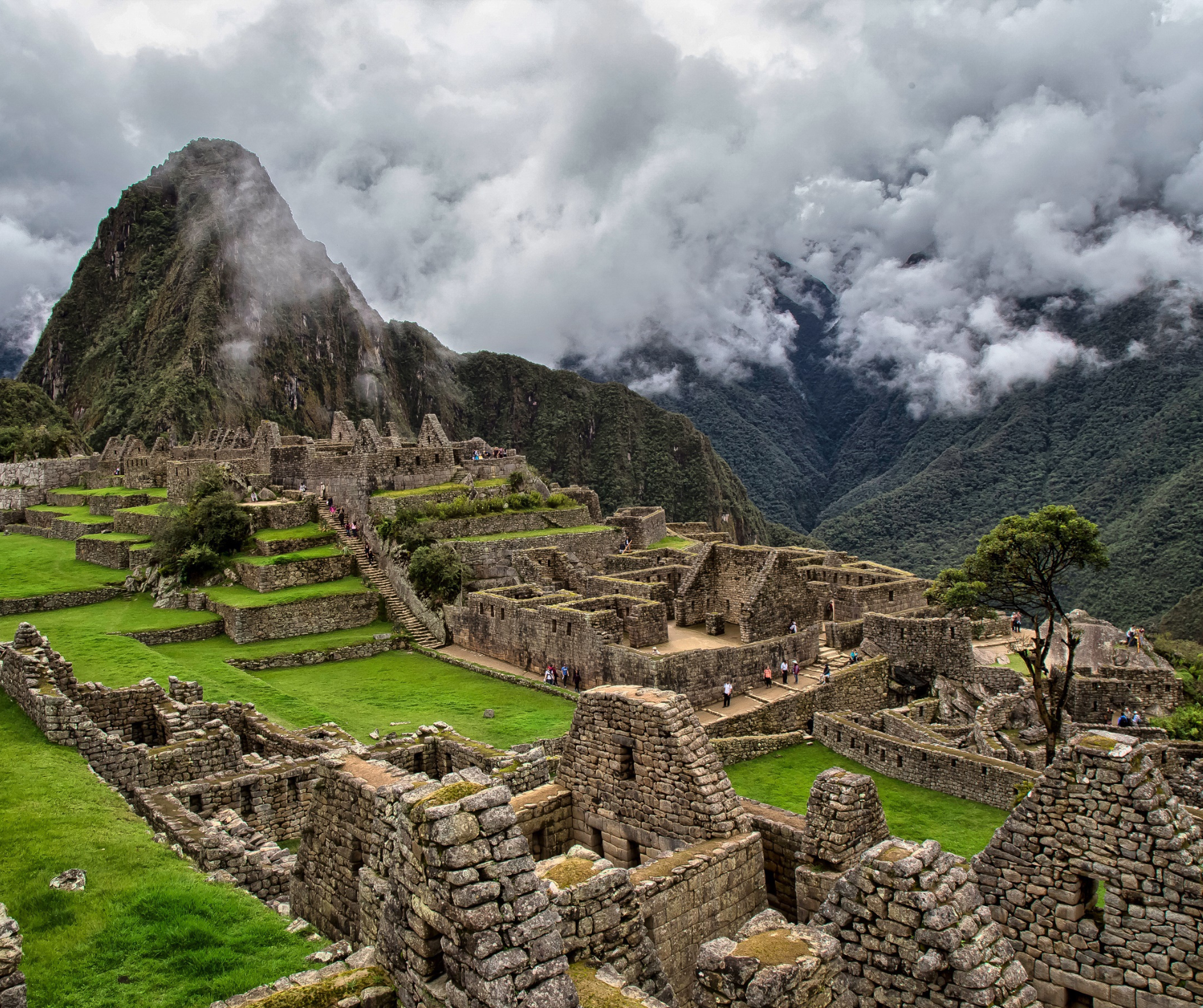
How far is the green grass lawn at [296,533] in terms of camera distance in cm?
2833

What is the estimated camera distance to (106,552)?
2852cm

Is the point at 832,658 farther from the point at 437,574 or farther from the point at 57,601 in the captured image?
the point at 57,601

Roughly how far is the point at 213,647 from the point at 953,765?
1763 centimetres

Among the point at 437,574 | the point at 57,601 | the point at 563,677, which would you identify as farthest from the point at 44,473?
the point at 563,677

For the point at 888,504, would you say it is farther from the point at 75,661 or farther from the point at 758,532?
the point at 75,661

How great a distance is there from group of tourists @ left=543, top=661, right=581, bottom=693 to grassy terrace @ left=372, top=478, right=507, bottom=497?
11.3 m

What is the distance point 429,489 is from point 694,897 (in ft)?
87.0

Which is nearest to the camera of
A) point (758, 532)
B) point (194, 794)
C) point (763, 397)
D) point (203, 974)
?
point (203, 974)

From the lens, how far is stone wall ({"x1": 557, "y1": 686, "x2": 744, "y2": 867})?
5.15 metres

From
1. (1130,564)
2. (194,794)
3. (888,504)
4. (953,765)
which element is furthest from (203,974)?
(888,504)

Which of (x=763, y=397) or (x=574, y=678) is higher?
(x=763, y=397)

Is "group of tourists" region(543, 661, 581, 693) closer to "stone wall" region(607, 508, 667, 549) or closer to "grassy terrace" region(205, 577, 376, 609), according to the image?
"grassy terrace" region(205, 577, 376, 609)

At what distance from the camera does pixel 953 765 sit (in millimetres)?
13328

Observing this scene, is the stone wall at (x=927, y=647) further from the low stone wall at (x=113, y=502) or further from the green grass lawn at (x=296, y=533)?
the low stone wall at (x=113, y=502)
